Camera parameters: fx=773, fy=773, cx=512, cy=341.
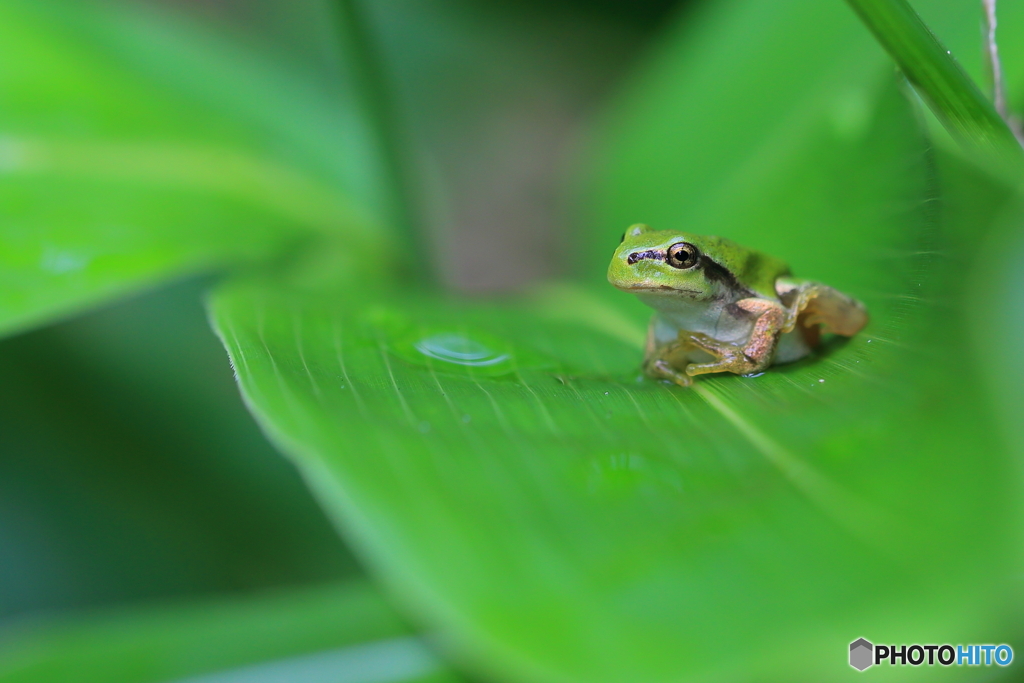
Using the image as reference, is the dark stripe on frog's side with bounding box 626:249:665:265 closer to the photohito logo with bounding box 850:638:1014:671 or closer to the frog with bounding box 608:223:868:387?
the frog with bounding box 608:223:868:387

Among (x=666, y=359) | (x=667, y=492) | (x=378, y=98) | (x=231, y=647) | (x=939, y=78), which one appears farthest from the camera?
(x=378, y=98)

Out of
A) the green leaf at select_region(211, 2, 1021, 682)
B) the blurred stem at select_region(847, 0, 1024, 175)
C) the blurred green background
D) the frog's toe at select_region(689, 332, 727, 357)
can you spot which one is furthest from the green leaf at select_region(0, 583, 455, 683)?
the blurred stem at select_region(847, 0, 1024, 175)

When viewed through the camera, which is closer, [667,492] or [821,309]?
[667,492]

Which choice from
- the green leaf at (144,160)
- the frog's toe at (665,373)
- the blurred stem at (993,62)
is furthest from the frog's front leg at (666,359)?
the green leaf at (144,160)

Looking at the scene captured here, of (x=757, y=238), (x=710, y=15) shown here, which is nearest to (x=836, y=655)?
(x=757, y=238)

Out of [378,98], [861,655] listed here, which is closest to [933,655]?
[861,655]

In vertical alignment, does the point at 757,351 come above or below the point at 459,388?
below

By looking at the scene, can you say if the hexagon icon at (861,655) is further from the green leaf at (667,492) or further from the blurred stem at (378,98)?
the blurred stem at (378,98)

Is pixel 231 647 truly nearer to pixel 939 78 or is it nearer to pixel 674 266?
pixel 674 266
